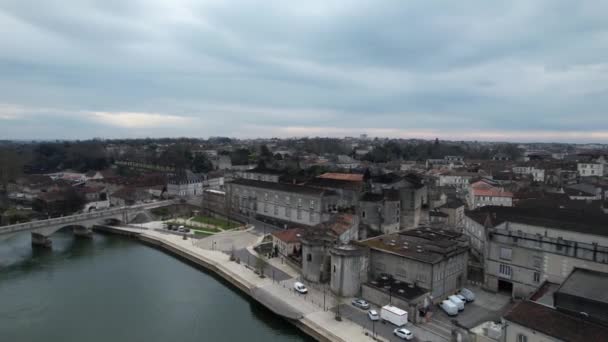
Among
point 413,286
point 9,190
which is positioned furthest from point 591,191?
point 9,190

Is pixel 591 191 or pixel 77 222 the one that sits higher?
pixel 591 191

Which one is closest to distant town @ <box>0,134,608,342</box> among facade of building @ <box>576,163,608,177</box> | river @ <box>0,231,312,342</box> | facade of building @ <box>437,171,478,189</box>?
river @ <box>0,231,312,342</box>

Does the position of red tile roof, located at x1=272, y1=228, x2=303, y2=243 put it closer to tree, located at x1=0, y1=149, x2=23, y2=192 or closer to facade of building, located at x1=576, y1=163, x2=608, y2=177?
tree, located at x1=0, y1=149, x2=23, y2=192

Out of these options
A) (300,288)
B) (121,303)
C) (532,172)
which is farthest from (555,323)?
(532,172)

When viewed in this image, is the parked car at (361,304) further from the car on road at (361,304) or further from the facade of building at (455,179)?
the facade of building at (455,179)

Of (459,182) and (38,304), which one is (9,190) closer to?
(38,304)

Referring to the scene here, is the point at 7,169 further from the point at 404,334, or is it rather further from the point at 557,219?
the point at 557,219

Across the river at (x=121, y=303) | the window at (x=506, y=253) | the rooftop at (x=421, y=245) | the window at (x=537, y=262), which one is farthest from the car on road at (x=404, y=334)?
the window at (x=537, y=262)
